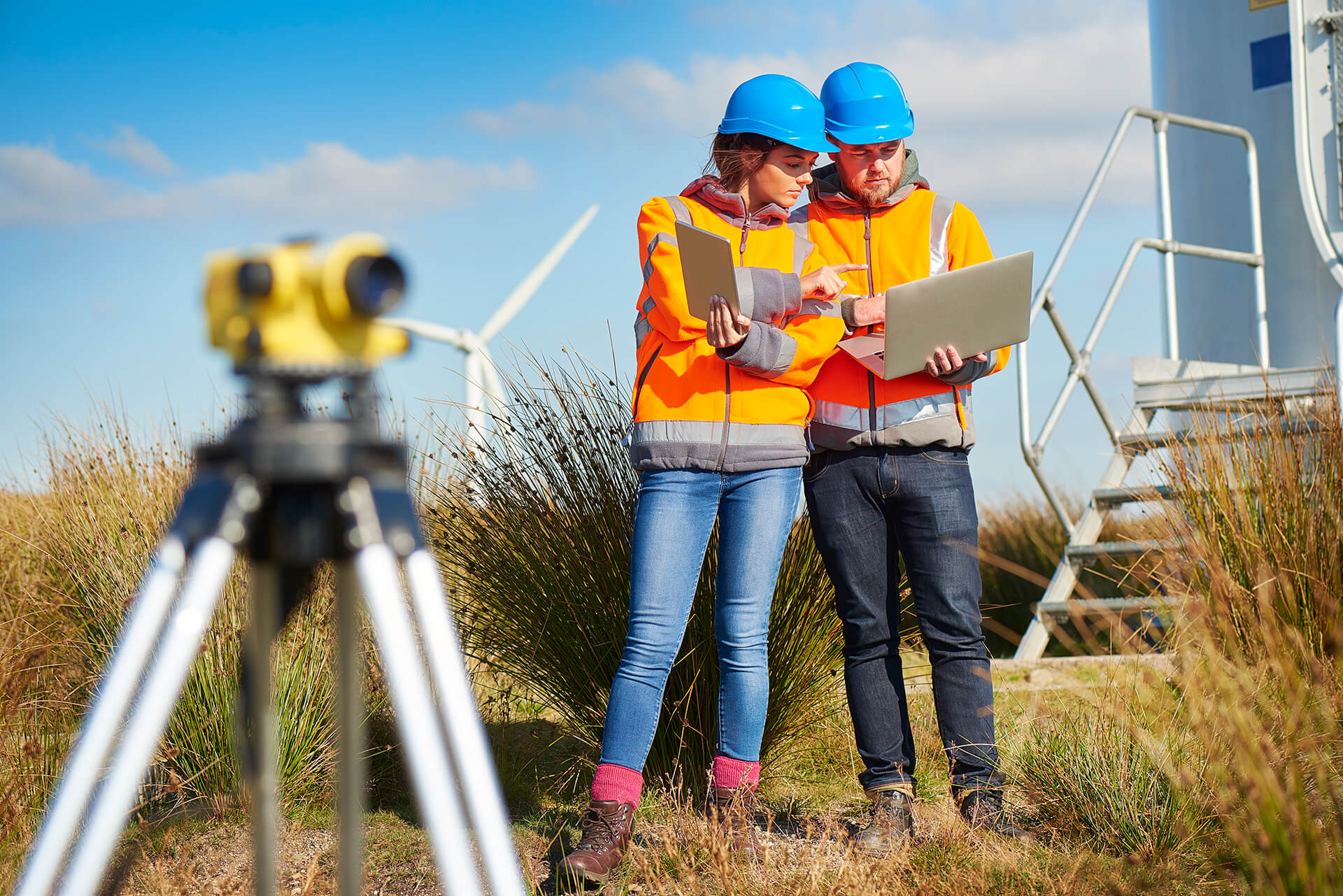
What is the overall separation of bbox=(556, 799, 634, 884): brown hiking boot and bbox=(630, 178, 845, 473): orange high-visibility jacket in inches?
28.6

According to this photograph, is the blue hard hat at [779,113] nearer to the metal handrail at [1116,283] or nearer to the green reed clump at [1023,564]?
the metal handrail at [1116,283]

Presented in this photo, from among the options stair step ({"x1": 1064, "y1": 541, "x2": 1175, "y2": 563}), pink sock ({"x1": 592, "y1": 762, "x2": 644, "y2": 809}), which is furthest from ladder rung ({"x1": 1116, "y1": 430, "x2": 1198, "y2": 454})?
pink sock ({"x1": 592, "y1": 762, "x2": 644, "y2": 809})

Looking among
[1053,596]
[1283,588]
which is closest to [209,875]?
[1283,588]

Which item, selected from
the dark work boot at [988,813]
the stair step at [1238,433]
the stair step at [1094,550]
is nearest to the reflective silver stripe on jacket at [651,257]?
the dark work boot at [988,813]

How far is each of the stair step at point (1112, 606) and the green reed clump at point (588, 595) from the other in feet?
2.52

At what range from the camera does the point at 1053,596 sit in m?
4.64

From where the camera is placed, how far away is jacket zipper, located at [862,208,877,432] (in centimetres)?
248

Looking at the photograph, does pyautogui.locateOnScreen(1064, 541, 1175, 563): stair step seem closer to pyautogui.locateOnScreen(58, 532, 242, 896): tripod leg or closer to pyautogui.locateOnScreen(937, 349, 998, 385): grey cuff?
pyautogui.locateOnScreen(937, 349, 998, 385): grey cuff

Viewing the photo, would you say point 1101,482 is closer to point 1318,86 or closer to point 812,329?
point 1318,86

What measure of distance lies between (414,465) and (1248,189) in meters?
4.38

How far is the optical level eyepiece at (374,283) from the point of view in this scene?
940 mm

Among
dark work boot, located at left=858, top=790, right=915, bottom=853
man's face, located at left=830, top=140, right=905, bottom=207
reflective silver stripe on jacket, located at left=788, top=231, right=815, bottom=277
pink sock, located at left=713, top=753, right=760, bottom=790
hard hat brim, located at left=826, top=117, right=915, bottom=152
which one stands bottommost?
dark work boot, located at left=858, top=790, right=915, bottom=853

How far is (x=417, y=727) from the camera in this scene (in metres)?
0.94

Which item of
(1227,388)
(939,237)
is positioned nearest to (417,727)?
(939,237)
